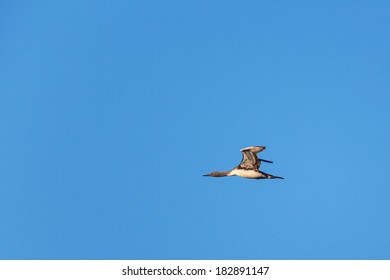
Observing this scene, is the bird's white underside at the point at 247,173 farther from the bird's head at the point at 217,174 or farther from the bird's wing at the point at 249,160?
the bird's head at the point at 217,174

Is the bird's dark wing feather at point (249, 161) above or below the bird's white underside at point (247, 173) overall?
above

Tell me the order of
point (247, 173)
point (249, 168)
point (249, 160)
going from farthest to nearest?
point (247, 173) < point (249, 168) < point (249, 160)

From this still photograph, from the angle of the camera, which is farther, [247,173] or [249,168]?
[247,173]

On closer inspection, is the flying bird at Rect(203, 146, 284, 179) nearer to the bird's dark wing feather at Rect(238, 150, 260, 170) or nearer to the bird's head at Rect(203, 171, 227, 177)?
the bird's dark wing feather at Rect(238, 150, 260, 170)

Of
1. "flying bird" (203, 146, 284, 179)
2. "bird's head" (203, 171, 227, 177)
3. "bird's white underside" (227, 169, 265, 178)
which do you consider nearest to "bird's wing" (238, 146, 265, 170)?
"flying bird" (203, 146, 284, 179)

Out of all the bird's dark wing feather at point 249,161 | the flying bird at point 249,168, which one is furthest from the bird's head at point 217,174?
the bird's dark wing feather at point 249,161

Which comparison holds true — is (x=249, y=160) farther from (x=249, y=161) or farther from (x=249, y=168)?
(x=249, y=168)

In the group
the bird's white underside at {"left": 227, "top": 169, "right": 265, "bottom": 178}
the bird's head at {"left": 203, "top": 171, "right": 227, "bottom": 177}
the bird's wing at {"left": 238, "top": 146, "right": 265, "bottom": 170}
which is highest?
the bird's head at {"left": 203, "top": 171, "right": 227, "bottom": 177}

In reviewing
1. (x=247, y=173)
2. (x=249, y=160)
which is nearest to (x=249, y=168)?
(x=247, y=173)

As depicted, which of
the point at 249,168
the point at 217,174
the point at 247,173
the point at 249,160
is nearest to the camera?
the point at 249,160
